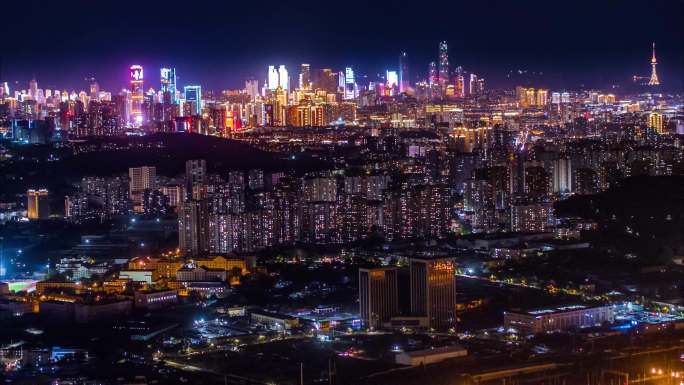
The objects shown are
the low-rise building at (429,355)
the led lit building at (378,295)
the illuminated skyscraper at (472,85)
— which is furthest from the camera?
the illuminated skyscraper at (472,85)

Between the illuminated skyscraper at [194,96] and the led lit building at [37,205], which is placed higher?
the illuminated skyscraper at [194,96]

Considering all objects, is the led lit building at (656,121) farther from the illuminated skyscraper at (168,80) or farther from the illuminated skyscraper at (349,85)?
the illuminated skyscraper at (168,80)

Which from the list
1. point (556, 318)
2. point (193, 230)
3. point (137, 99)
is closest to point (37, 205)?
point (193, 230)

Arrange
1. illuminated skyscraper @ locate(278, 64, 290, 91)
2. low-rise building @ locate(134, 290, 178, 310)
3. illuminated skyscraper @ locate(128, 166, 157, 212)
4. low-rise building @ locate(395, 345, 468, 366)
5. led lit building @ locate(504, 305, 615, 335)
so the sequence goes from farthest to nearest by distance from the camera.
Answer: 1. illuminated skyscraper @ locate(278, 64, 290, 91)
2. illuminated skyscraper @ locate(128, 166, 157, 212)
3. low-rise building @ locate(134, 290, 178, 310)
4. led lit building @ locate(504, 305, 615, 335)
5. low-rise building @ locate(395, 345, 468, 366)

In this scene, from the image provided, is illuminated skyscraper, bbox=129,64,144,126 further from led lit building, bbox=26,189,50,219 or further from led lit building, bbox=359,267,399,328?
led lit building, bbox=359,267,399,328

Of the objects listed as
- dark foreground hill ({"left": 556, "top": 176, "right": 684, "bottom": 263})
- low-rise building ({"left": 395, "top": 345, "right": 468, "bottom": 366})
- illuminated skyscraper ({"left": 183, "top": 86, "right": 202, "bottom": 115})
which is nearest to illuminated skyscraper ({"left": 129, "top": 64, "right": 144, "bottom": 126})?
illuminated skyscraper ({"left": 183, "top": 86, "right": 202, "bottom": 115})

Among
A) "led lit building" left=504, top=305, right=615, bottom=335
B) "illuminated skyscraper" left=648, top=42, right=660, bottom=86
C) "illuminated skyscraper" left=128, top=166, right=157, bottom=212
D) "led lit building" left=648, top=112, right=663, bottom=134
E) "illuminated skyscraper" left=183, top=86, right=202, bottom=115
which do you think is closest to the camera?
"led lit building" left=504, top=305, right=615, bottom=335

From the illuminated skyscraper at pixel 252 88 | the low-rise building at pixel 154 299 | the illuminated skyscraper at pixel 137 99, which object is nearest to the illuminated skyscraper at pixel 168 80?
the illuminated skyscraper at pixel 137 99
